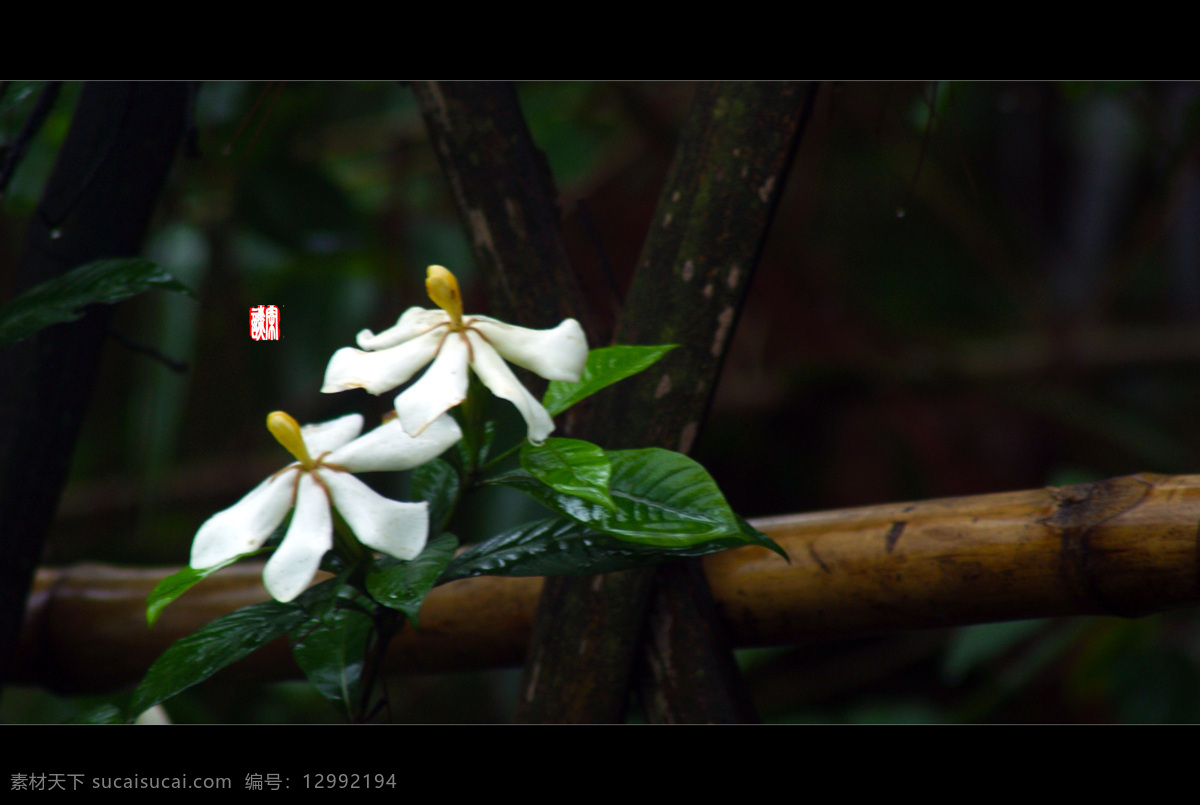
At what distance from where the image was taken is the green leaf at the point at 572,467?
26cm

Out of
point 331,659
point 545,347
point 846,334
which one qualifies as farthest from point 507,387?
point 846,334

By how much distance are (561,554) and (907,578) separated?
0.58 ft

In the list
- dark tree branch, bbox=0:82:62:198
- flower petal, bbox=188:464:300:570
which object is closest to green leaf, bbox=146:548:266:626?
flower petal, bbox=188:464:300:570

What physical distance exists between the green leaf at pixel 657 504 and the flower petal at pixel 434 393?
5 cm

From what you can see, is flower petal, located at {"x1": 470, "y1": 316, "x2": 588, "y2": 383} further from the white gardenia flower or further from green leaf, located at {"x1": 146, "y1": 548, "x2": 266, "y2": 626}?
green leaf, located at {"x1": 146, "y1": 548, "x2": 266, "y2": 626}

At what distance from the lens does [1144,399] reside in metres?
1.56

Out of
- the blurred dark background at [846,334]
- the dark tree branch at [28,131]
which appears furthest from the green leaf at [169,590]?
the blurred dark background at [846,334]

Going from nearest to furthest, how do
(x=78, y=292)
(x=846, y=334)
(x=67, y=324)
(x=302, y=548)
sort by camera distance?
(x=302, y=548)
(x=78, y=292)
(x=67, y=324)
(x=846, y=334)

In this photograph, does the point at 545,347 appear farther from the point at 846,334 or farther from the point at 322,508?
the point at 846,334

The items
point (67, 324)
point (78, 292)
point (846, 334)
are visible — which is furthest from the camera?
point (846, 334)

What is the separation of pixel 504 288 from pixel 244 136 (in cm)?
53

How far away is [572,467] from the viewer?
0.89 ft
